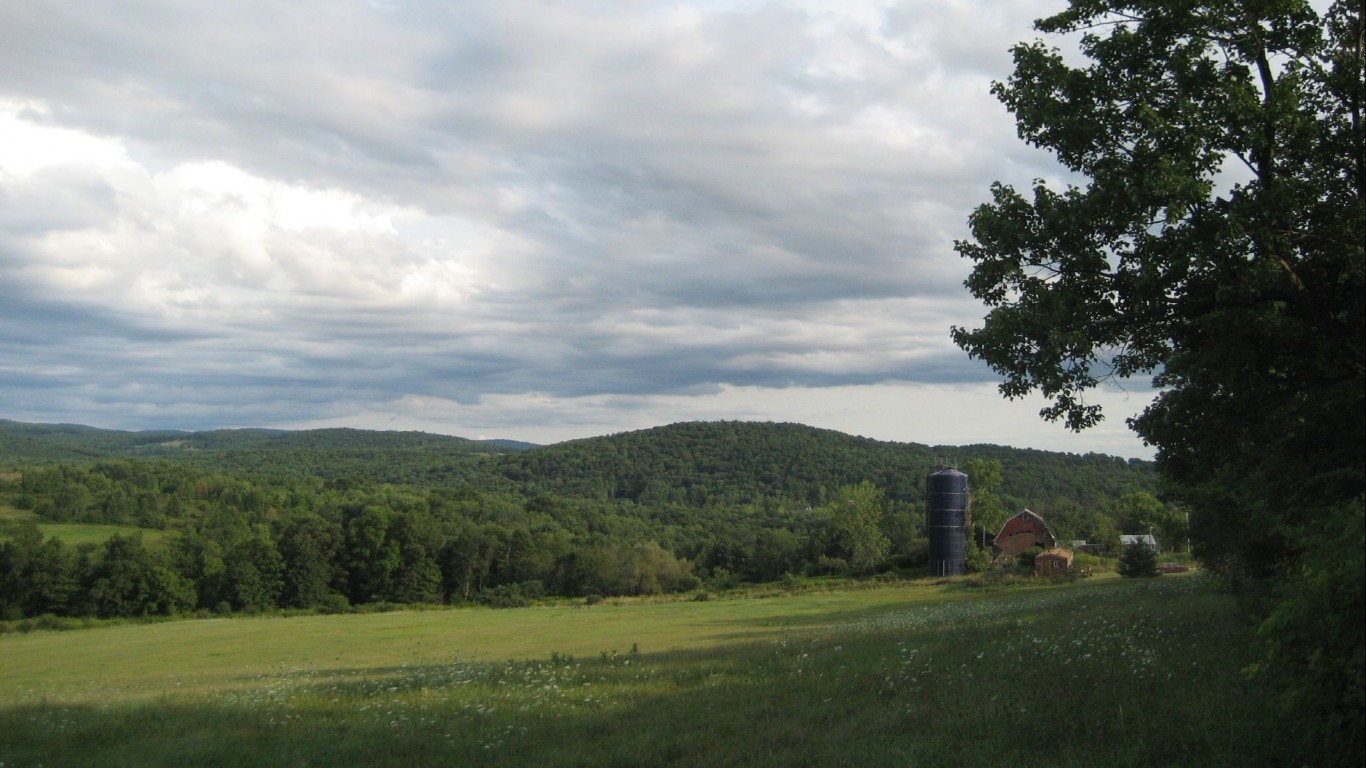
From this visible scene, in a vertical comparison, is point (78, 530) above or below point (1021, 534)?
below

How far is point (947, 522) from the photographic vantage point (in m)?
82.1

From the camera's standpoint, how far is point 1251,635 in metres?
13.8

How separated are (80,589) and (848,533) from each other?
74902mm

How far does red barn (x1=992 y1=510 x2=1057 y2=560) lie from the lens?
298 feet

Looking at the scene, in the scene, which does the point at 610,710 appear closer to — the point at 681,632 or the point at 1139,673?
the point at 1139,673

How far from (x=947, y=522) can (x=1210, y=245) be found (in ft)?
245

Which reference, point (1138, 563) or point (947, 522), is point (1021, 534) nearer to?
point (947, 522)

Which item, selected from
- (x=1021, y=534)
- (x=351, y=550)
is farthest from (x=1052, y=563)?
(x=351, y=550)

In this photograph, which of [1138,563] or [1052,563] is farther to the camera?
[1052,563]

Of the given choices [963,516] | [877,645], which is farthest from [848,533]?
[877,645]

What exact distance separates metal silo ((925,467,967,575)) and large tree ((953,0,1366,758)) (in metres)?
70.7

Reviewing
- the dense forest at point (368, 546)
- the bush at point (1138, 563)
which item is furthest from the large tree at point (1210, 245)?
the dense forest at point (368, 546)

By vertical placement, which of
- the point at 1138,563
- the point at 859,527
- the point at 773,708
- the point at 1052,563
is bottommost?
the point at 1052,563

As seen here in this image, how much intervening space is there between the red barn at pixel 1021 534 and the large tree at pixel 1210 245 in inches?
3235
